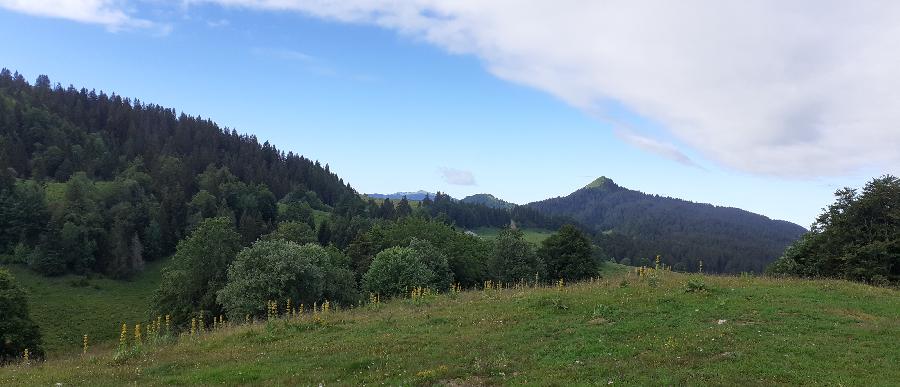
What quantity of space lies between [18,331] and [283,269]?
3074 cm

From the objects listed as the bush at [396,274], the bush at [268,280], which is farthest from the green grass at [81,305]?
the bush at [396,274]

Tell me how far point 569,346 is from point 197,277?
54.2m

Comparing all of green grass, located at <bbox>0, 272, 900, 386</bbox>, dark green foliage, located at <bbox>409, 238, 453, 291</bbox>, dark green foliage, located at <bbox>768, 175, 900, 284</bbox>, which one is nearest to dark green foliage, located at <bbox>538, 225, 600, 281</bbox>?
dark green foliage, located at <bbox>409, 238, 453, 291</bbox>

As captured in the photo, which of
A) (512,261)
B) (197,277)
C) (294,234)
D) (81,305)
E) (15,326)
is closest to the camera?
(15,326)

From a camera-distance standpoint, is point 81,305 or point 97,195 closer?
point 81,305

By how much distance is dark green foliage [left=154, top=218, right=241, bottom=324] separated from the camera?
Result: 5697 centimetres

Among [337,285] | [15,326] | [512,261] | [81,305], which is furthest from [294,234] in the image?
[15,326]

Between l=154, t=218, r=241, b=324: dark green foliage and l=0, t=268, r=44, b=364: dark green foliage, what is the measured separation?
11.9m

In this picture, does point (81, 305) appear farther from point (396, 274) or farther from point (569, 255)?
point (569, 255)

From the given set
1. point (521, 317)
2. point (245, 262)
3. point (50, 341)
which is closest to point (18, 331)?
point (50, 341)

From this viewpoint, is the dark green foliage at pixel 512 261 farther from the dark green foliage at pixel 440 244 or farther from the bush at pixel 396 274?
the bush at pixel 396 274

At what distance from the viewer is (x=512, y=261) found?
78.2 m

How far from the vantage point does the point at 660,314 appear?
19953mm

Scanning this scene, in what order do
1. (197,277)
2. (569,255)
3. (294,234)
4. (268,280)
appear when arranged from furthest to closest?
(294,234), (569,255), (197,277), (268,280)
